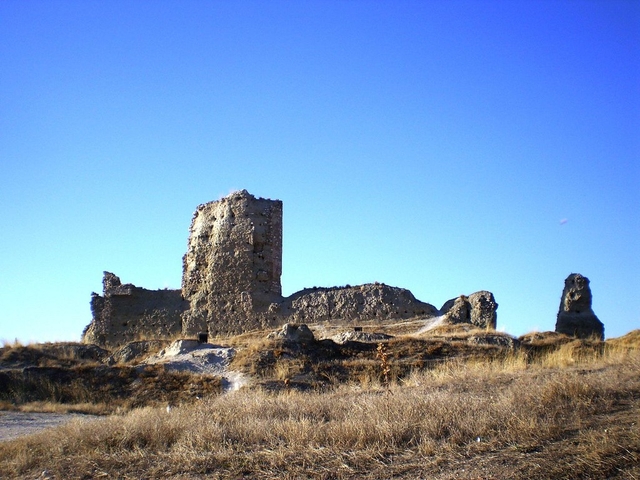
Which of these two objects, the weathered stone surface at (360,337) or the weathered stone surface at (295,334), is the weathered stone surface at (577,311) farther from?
the weathered stone surface at (295,334)

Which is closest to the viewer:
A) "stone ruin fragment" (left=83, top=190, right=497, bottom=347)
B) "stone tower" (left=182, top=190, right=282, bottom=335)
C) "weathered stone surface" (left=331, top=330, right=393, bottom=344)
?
"weathered stone surface" (left=331, top=330, right=393, bottom=344)

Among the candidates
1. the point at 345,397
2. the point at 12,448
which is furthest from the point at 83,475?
the point at 345,397

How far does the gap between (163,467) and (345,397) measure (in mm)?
4001

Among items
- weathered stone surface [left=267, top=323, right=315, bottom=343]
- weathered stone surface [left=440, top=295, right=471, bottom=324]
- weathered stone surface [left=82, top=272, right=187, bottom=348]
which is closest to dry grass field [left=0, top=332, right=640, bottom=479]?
weathered stone surface [left=267, top=323, right=315, bottom=343]

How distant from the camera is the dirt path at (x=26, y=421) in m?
10.9

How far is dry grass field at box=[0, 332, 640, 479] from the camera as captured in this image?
6.58m

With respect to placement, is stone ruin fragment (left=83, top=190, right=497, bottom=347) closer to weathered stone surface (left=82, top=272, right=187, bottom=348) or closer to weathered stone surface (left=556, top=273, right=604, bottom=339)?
weathered stone surface (left=82, top=272, right=187, bottom=348)

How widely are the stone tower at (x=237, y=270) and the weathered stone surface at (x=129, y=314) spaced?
0.65 m

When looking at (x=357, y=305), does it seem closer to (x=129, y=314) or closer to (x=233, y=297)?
(x=233, y=297)

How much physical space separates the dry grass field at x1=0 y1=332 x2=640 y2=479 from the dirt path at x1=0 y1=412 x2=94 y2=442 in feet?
7.94

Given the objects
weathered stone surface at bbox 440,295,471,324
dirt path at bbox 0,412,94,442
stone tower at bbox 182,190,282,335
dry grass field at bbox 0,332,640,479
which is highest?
stone tower at bbox 182,190,282,335

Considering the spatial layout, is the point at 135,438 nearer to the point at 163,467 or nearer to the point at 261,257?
the point at 163,467

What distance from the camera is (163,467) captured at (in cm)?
734

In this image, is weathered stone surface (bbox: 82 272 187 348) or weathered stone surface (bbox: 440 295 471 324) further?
weathered stone surface (bbox: 82 272 187 348)
